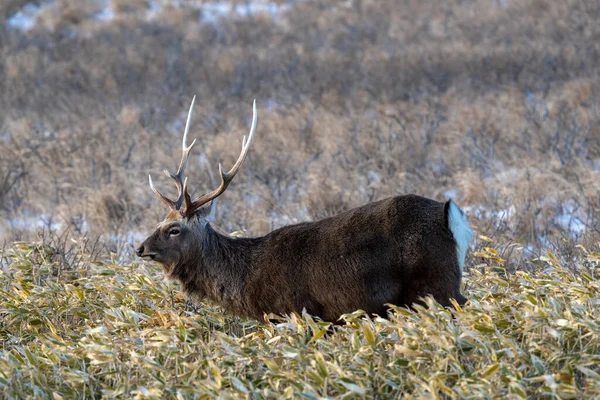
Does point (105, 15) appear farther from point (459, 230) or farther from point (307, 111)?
point (459, 230)

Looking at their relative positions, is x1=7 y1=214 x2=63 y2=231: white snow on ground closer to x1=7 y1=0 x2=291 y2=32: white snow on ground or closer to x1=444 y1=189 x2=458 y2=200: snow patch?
x1=444 y1=189 x2=458 y2=200: snow patch

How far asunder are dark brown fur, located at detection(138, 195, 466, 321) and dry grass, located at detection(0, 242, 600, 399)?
17 centimetres

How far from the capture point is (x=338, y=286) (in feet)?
17.8

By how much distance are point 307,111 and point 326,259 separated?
7776mm

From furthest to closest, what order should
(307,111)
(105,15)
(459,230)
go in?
(105,15), (307,111), (459,230)

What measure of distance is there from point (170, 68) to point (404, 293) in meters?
12.2

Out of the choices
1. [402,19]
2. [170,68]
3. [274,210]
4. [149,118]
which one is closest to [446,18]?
[402,19]

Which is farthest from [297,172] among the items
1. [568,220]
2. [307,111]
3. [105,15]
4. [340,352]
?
[105,15]

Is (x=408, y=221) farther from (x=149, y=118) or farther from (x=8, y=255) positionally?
(x=149, y=118)

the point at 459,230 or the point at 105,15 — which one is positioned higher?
the point at 459,230

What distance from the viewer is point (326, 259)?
547 cm

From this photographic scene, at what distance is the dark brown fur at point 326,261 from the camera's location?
5203 mm

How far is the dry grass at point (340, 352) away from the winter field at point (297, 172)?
0.05 feet

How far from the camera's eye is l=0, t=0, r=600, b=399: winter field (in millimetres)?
4527
